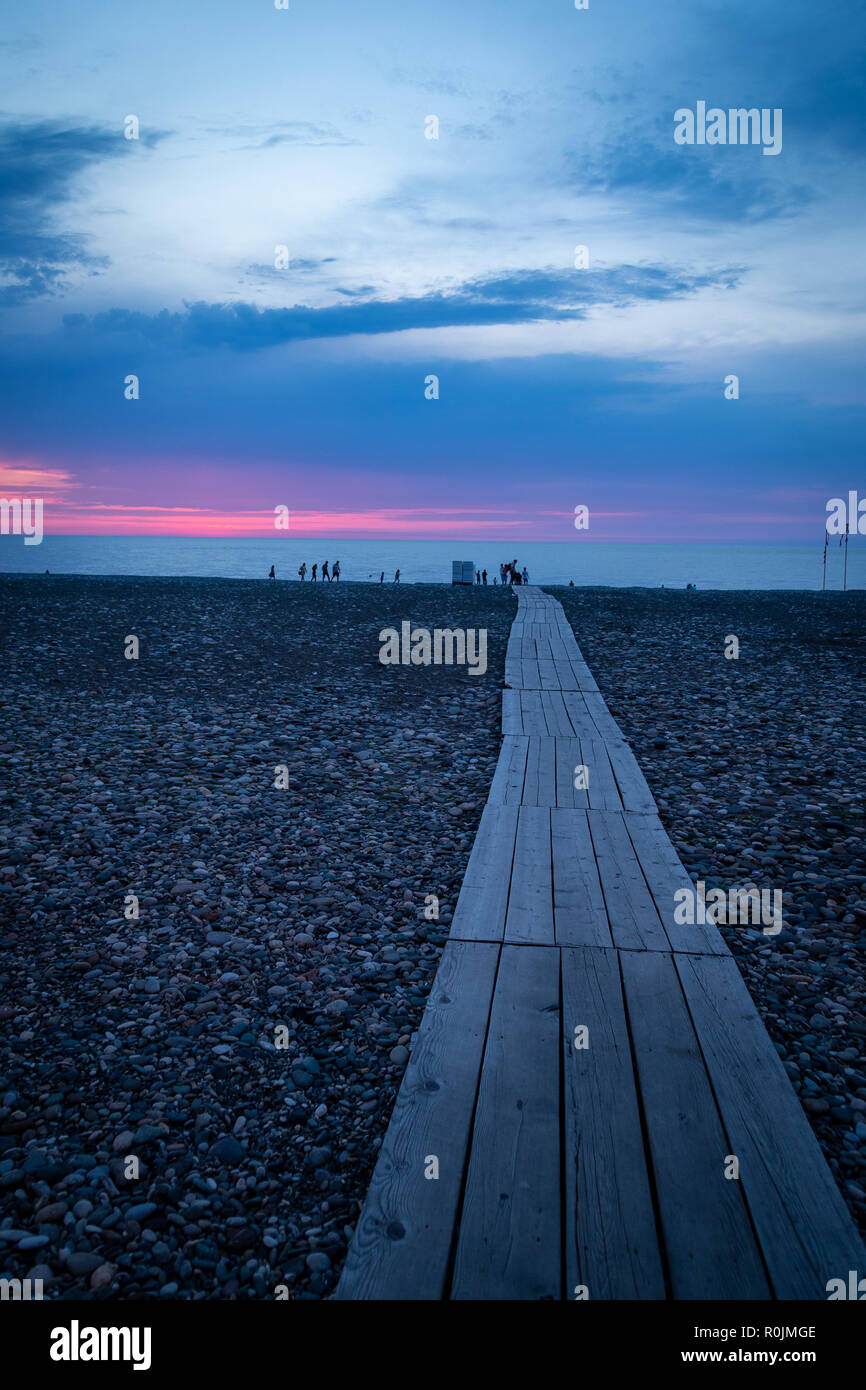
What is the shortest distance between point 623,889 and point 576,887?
371mm

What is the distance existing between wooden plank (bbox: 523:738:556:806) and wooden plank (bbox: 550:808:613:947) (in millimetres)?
470

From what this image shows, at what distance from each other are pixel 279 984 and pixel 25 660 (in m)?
13.2

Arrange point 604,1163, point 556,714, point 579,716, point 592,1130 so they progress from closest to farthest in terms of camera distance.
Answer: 1. point 604,1163
2. point 592,1130
3. point 579,716
4. point 556,714

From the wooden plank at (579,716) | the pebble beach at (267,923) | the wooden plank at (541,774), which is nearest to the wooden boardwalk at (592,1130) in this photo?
the pebble beach at (267,923)

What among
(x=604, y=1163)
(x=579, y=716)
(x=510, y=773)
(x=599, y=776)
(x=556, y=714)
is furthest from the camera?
(x=556, y=714)

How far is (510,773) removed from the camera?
8898mm

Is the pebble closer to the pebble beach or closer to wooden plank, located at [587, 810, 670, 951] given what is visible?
the pebble beach

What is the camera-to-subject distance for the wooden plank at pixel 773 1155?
2.90 meters

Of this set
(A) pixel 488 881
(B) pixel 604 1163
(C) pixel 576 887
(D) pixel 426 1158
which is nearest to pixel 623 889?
(C) pixel 576 887

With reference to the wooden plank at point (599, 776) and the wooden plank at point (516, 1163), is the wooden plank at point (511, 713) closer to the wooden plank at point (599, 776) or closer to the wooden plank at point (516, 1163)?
the wooden plank at point (599, 776)

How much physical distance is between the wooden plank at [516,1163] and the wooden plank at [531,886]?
2.16ft

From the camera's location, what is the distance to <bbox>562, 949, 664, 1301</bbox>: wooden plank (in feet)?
9.27

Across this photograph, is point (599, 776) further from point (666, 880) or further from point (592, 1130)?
point (592, 1130)
